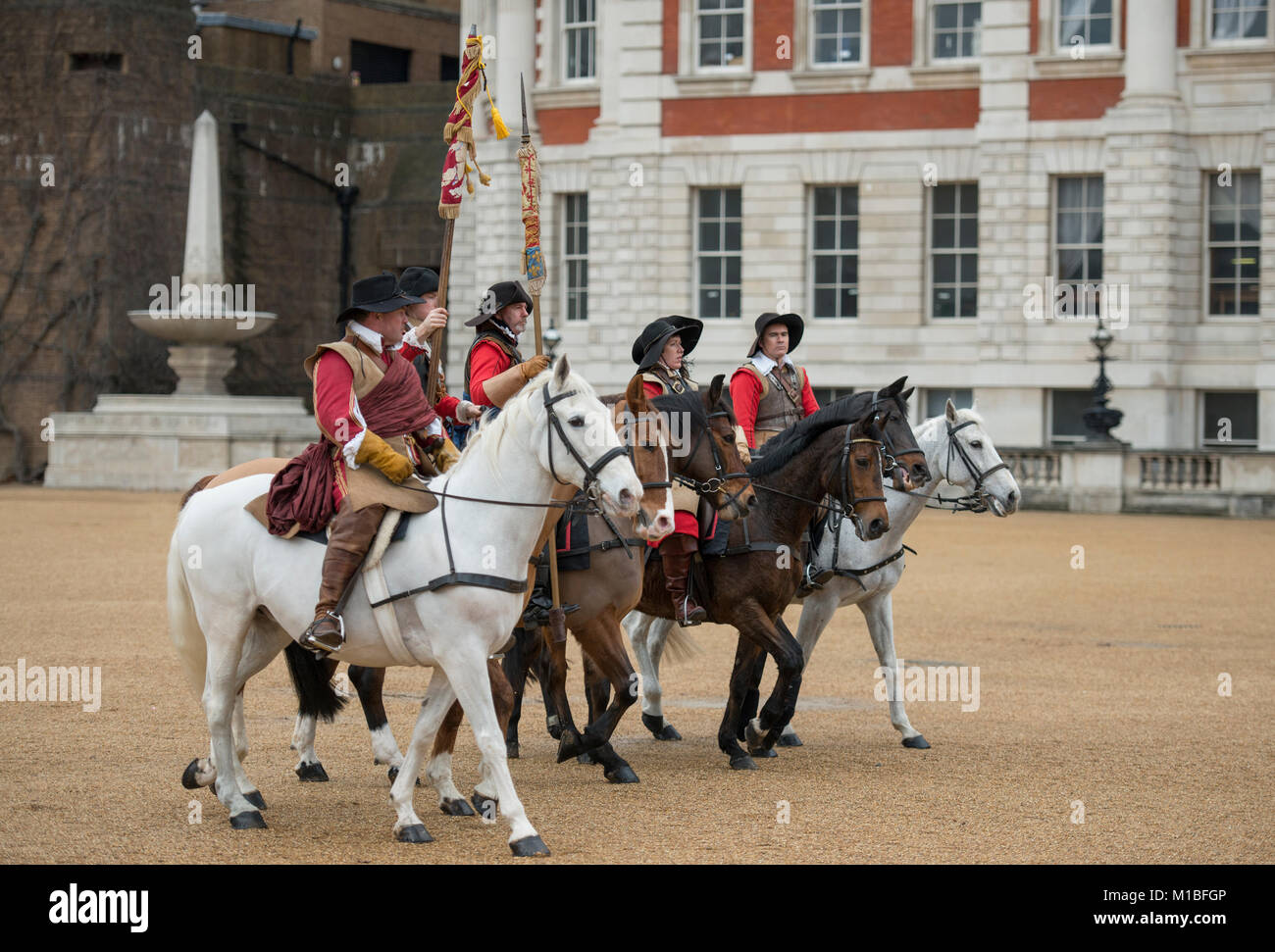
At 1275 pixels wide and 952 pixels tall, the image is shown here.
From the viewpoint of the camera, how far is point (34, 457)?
36.6 metres

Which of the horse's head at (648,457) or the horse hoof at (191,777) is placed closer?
the horse's head at (648,457)

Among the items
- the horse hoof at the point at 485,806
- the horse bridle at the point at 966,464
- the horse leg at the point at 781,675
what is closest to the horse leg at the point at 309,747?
the horse hoof at the point at 485,806

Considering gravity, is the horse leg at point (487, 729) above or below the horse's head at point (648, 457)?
Result: below

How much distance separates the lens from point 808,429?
9.73 m

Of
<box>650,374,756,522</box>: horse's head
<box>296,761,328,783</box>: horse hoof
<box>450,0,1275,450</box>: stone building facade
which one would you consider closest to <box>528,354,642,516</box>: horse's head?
<box>650,374,756,522</box>: horse's head

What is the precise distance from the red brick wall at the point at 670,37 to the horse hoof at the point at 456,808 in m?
28.2

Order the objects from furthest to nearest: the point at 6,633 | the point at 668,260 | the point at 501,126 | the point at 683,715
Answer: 1. the point at 668,260
2. the point at 6,633
3. the point at 683,715
4. the point at 501,126

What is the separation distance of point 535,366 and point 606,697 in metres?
1.84

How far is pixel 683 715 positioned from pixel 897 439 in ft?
7.77

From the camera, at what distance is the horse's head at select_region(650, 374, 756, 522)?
A: 29.7 feet

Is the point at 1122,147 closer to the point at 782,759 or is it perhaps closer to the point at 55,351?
the point at 55,351

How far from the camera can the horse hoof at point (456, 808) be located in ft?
26.4

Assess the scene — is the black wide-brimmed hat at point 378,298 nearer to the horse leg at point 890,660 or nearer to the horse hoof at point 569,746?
the horse hoof at point 569,746
